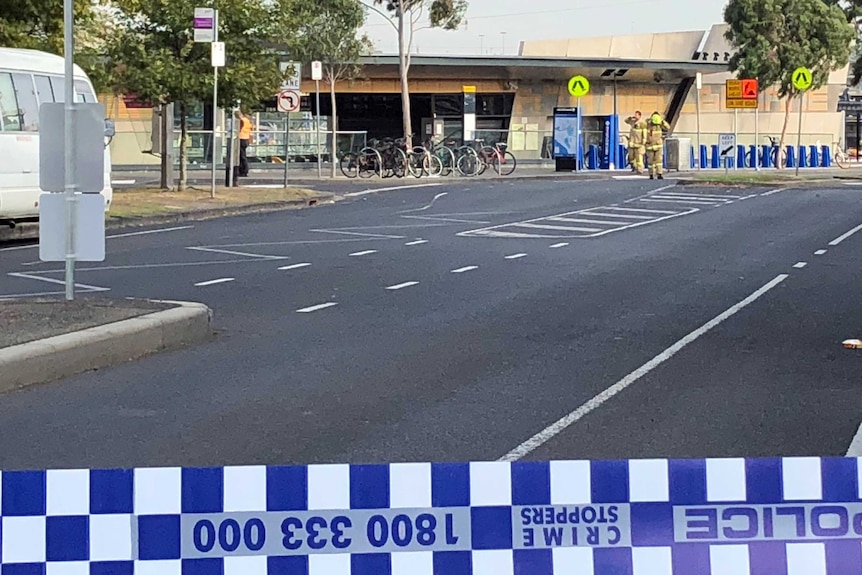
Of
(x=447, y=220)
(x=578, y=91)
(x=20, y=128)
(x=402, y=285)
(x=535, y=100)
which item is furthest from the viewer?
(x=535, y=100)

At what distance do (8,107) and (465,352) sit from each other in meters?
10.3

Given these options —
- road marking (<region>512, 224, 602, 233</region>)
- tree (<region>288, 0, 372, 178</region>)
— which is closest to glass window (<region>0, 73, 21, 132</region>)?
road marking (<region>512, 224, 602, 233</region>)

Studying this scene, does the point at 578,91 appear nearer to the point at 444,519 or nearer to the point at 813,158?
the point at 813,158

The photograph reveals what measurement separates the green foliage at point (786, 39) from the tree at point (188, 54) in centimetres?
3353

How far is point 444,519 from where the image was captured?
9.86ft

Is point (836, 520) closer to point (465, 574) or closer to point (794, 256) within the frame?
point (465, 574)

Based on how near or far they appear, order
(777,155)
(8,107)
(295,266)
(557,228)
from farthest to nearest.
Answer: (777,155), (557,228), (8,107), (295,266)

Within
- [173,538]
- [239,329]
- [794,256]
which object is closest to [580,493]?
[173,538]

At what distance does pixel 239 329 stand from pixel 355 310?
136 cm

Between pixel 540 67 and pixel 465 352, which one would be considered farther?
pixel 540 67

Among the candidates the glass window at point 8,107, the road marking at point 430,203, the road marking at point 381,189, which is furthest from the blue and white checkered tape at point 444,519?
the road marking at point 381,189

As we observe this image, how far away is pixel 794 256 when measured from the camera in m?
16.2

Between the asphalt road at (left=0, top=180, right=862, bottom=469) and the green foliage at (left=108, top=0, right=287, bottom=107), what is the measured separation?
616cm

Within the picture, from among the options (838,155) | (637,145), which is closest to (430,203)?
(637,145)
